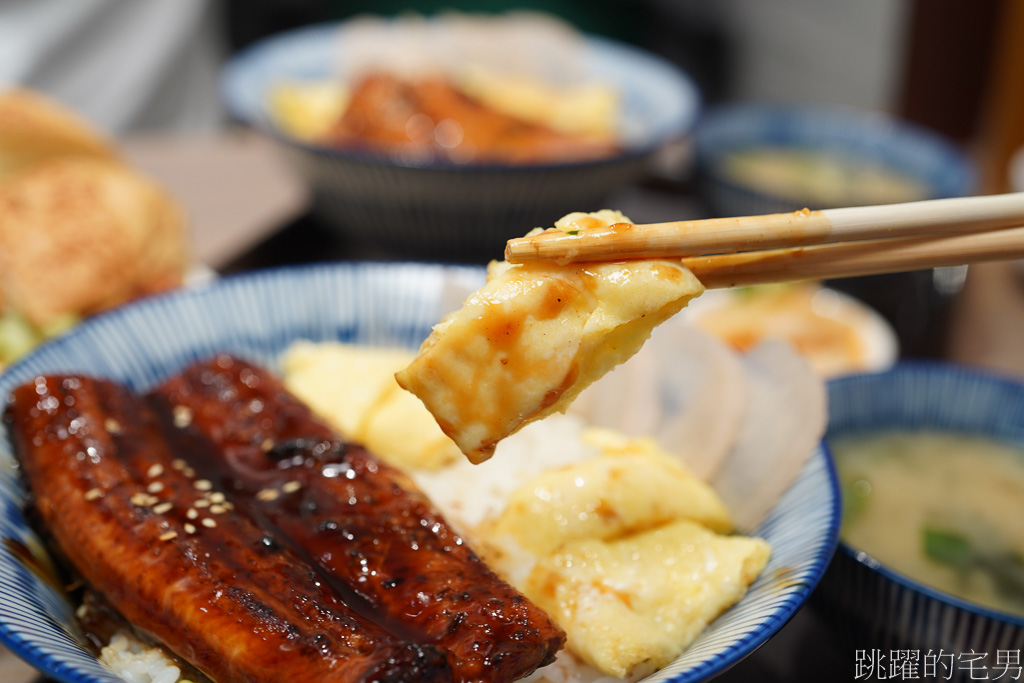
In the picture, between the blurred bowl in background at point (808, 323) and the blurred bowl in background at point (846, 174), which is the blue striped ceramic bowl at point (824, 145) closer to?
the blurred bowl in background at point (846, 174)

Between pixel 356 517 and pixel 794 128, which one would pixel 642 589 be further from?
pixel 794 128

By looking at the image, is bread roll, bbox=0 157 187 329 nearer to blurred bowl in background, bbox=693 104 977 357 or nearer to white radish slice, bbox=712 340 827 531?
white radish slice, bbox=712 340 827 531

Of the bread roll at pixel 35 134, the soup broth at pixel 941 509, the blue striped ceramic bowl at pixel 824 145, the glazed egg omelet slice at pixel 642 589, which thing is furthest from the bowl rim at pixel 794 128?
the bread roll at pixel 35 134

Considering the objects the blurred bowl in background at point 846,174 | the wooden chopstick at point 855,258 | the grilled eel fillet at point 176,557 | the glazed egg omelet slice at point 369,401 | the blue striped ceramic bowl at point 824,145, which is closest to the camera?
the grilled eel fillet at point 176,557

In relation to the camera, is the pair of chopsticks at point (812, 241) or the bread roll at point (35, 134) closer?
the pair of chopsticks at point (812, 241)

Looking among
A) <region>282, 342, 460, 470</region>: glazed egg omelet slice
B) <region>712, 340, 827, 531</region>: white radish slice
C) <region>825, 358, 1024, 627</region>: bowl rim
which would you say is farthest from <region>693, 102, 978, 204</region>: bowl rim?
<region>282, 342, 460, 470</region>: glazed egg omelet slice

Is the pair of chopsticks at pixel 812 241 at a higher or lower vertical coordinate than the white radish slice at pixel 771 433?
higher

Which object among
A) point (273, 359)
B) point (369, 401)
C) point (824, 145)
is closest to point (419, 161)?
point (273, 359)
